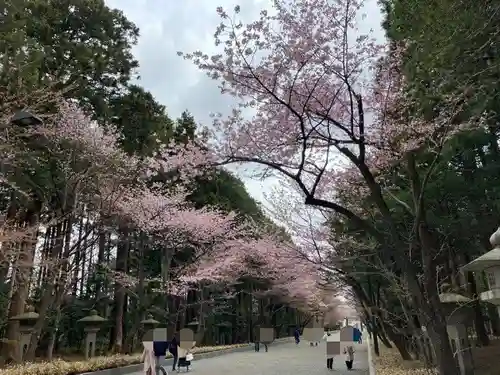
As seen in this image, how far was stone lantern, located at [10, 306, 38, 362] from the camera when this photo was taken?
13.3m

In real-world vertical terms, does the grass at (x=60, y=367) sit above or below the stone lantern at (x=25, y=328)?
below

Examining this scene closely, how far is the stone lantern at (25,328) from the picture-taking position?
1327 cm

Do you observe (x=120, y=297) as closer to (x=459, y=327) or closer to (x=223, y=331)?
(x=223, y=331)

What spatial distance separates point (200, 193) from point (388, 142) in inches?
742

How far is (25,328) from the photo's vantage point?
1349 centimetres

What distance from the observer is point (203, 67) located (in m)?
8.15

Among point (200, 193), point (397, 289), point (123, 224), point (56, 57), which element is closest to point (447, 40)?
point (397, 289)

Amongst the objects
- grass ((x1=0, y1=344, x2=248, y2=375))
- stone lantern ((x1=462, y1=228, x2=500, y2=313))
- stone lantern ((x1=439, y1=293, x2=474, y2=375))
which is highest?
stone lantern ((x1=462, y1=228, x2=500, y2=313))

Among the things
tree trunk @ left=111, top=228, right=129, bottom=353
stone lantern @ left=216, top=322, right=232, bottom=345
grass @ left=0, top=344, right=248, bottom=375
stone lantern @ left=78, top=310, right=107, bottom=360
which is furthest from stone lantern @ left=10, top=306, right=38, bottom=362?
stone lantern @ left=216, top=322, right=232, bottom=345

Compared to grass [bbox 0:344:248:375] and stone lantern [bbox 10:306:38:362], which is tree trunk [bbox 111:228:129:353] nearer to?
grass [bbox 0:344:248:375]

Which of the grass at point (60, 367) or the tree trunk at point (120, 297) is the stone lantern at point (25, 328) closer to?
the grass at point (60, 367)

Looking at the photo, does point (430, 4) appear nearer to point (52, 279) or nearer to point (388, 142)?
point (388, 142)

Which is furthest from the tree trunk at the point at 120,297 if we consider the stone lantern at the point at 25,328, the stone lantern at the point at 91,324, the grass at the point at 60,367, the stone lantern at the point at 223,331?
the stone lantern at the point at 223,331

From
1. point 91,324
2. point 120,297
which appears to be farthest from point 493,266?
point 120,297
